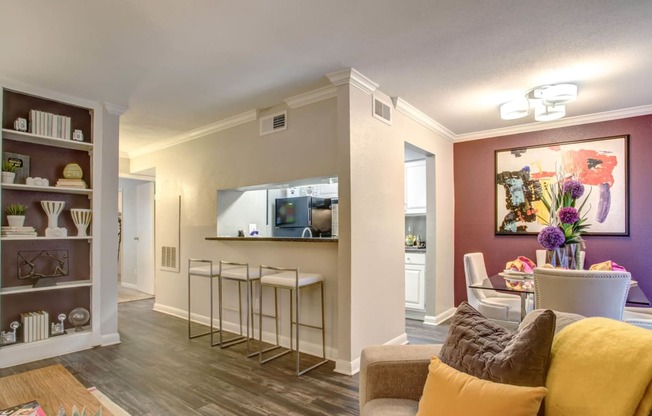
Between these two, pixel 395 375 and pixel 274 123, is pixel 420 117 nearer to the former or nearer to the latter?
pixel 274 123

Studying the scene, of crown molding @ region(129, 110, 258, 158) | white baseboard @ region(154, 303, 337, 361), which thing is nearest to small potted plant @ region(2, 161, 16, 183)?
crown molding @ region(129, 110, 258, 158)

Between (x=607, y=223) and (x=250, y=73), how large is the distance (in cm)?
427

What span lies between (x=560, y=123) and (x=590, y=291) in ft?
9.47

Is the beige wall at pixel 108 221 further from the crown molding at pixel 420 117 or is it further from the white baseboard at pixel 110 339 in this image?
the crown molding at pixel 420 117

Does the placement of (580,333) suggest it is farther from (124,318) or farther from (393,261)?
(124,318)

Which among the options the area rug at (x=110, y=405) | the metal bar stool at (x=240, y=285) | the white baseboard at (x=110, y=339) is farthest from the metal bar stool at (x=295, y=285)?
the white baseboard at (x=110, y=339)

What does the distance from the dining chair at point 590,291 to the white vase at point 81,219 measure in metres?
4.24

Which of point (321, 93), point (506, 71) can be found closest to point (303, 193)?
point (321, 93)

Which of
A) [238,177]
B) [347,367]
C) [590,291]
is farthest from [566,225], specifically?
[238,177]

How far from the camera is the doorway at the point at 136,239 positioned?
A: 21.5 ft

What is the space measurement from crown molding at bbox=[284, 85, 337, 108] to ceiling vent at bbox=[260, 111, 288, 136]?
0.16m

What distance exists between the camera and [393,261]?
3619 mm

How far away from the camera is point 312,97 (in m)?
3.48

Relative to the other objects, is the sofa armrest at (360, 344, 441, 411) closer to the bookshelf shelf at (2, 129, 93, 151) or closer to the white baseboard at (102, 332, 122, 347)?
the white baseboard at (102, 332, 122, 347)
